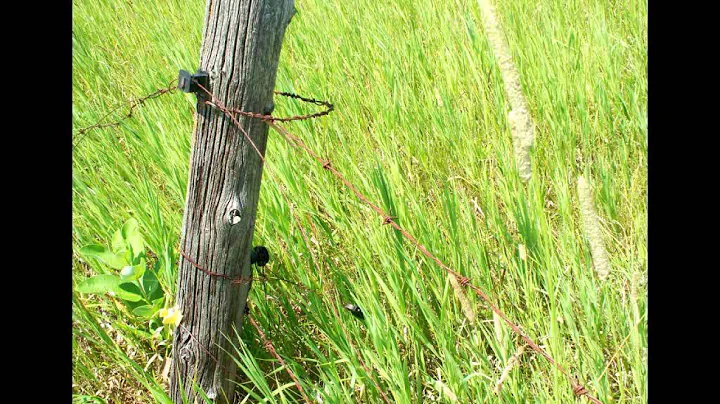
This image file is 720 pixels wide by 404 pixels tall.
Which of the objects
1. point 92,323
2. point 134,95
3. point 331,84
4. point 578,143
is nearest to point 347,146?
point 331,84

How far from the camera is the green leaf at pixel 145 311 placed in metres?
1.50

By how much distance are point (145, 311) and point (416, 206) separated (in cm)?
72

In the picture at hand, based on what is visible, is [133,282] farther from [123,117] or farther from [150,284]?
[123,117]

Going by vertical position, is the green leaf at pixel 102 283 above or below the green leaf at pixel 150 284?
above

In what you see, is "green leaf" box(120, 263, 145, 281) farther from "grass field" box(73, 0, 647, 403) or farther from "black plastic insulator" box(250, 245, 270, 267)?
"black plastic insulator" box(250, 245, 270, 267)

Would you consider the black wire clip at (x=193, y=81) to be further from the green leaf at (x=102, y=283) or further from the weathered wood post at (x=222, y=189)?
the green leaf at (x=102, y=283)

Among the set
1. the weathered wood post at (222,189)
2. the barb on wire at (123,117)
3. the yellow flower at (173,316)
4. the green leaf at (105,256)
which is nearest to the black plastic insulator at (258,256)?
the weathered wood post at (222,189)

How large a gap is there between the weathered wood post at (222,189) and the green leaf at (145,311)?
0.34 ft

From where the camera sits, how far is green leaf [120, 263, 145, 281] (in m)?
1.45

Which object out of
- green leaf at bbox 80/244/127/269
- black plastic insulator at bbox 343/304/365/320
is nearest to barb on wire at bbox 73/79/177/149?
green leaf at bbox 80/244/127/269

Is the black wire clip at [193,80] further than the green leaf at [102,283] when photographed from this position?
No

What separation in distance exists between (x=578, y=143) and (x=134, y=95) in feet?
6.37

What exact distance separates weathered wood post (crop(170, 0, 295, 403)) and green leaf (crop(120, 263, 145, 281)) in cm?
11

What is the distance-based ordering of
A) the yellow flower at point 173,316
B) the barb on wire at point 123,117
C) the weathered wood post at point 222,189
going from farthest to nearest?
the barb on wire at point 123,117 < the yellow flower at point 173,316 < the weathered wood post at point 222,189
